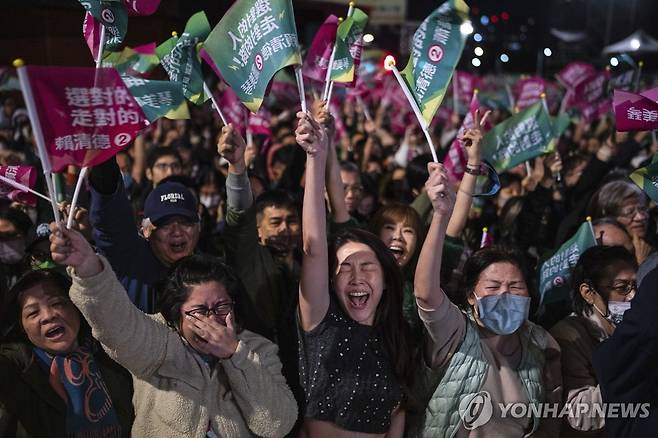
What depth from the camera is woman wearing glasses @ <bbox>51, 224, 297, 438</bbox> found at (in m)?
2.76

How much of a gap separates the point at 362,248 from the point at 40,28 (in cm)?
741

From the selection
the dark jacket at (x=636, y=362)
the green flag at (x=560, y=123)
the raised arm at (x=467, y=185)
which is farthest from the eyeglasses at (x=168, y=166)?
the dark jacket at (x=636, y=362)

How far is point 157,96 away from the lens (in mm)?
3906

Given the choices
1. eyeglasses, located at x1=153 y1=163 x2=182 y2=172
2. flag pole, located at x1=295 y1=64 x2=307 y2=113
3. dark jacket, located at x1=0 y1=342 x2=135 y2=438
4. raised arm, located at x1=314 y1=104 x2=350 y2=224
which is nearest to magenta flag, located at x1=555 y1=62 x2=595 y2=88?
eyeglasses, located at x1=153 y1=163 x2=182 y2=172

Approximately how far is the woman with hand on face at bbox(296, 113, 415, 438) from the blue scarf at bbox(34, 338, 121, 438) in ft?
2.39

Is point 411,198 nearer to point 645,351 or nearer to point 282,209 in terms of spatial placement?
point 282,209

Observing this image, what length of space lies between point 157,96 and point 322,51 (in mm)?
1147

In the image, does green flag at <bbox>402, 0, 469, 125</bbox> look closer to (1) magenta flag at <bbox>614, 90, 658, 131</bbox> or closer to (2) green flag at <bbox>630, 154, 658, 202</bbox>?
(1) magenta flag at <bbox>614, 90, 658, 131</bbox>

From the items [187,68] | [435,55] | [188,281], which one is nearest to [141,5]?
[187,68]

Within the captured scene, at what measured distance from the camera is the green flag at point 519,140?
616 centimetres

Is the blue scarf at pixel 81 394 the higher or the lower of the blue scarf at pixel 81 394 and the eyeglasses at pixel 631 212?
the higher

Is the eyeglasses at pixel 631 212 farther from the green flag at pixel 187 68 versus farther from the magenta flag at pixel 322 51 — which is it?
the green flag at pixel 187 68

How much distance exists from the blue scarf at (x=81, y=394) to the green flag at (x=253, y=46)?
1294 mm

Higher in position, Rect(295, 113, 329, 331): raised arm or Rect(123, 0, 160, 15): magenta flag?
Rect(123, 0, 160, 15): magenta flag
